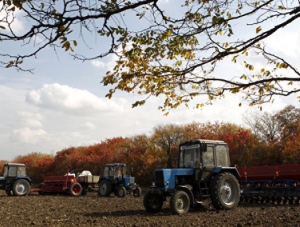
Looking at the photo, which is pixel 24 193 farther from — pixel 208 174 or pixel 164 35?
pixel 164 35

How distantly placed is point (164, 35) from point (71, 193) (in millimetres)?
17413

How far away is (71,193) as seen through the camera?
2100 centimetres

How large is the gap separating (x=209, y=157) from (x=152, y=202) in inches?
91.4

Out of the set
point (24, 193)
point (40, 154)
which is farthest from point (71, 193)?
point (40, 154)

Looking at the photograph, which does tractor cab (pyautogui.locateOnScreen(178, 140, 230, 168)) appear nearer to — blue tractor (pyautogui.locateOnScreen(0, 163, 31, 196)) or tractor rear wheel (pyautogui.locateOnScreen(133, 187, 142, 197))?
tractor rear wheel (pyautogui.locateOnScreen(133, 187, 142, 197))

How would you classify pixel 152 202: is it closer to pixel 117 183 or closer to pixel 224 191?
pixel 224 191

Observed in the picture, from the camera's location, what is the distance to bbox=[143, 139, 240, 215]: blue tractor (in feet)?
35.8

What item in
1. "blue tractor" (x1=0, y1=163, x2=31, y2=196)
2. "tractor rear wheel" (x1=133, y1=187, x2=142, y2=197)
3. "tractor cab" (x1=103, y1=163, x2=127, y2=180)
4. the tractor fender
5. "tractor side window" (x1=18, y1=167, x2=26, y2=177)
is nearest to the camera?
the tractor fender

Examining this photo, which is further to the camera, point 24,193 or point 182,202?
point 24,193

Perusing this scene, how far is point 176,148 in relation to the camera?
3491 centimetres

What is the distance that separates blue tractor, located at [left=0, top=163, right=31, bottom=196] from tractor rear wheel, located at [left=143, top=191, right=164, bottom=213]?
1239 cm

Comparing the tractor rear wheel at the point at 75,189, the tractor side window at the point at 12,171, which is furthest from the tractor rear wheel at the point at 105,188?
the tractor side window at the point at 12,171

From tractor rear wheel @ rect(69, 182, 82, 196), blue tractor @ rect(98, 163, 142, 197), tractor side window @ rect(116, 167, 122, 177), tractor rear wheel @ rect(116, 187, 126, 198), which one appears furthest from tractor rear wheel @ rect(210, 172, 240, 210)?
tractor rear wheel @ rect(69, 182, 82, 196)

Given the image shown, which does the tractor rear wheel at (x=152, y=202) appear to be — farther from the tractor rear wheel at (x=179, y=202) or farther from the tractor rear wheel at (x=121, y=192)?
the tractor rear wheel at (x=121, y=192)
